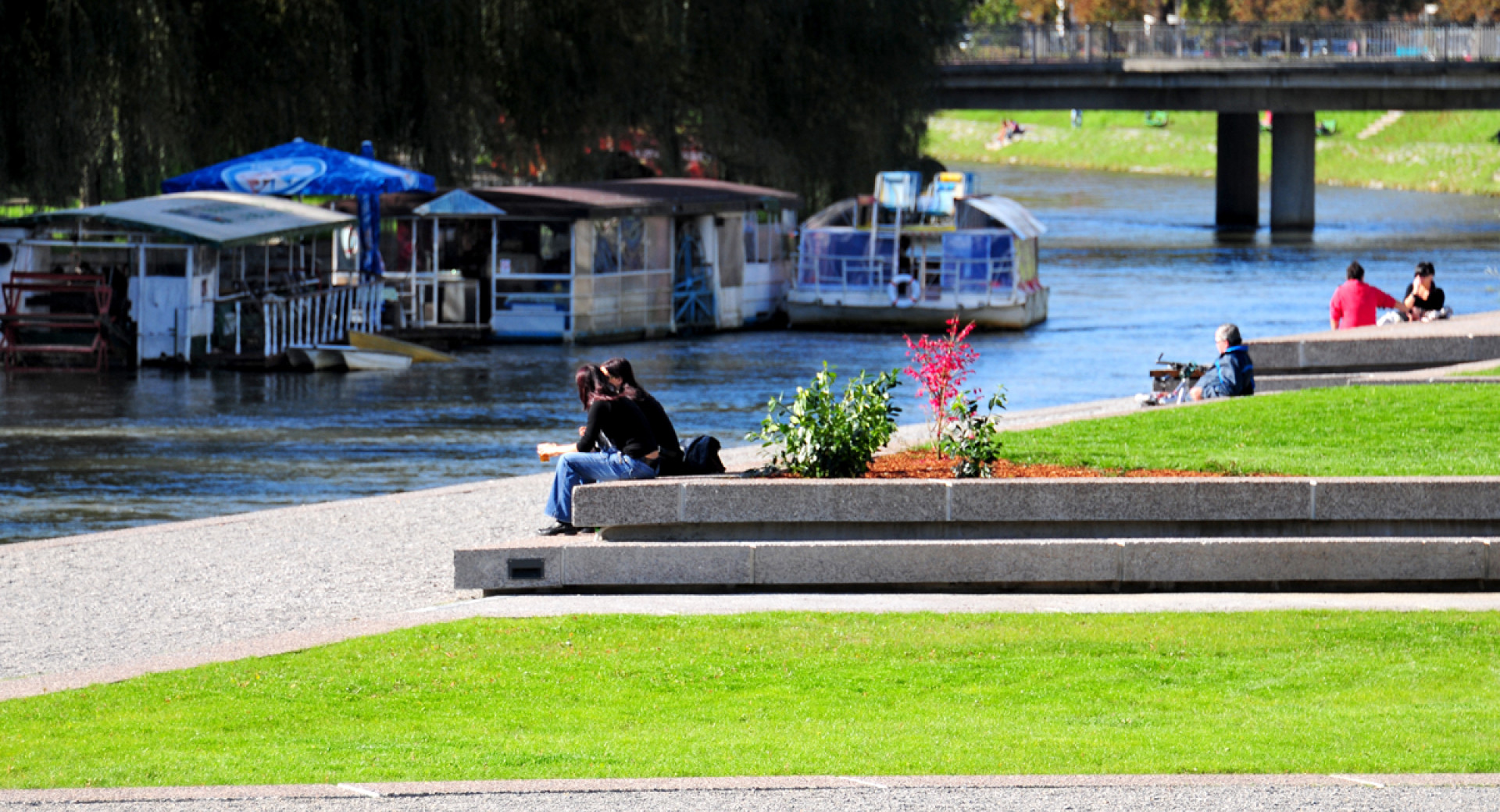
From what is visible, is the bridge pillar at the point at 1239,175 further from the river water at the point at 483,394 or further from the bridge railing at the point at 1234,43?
the river water at the point at 483,394

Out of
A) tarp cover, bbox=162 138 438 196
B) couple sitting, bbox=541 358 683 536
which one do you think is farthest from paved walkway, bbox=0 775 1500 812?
tarp cover, bbox=162 138 438 196

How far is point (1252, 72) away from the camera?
6769 centimetres

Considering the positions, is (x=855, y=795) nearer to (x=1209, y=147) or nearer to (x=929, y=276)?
(x=929, y=276)

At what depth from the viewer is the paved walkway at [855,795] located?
24.9 feet

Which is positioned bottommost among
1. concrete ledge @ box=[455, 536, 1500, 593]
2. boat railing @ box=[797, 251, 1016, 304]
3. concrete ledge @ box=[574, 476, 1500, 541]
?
concrete ledge @ box=[455, 536, 1500, 593]

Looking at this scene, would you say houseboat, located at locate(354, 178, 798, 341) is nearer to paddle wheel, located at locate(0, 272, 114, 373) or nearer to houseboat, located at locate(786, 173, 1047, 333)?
houseboat, located at locate(786, 173, 1047, 333)

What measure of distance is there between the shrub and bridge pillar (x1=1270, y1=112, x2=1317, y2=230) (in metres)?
61.7

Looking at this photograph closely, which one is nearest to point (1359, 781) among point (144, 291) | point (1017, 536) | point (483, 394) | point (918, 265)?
point (1017, 536)

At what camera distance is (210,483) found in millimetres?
20516

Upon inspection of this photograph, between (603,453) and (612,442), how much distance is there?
0.33 feet

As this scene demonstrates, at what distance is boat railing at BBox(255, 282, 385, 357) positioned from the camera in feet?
108

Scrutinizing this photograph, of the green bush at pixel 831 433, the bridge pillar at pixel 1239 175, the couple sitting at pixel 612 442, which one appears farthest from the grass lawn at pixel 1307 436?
the bridge pillar at pixel 1239 175

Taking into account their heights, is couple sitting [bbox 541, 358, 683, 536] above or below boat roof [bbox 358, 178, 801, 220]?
below

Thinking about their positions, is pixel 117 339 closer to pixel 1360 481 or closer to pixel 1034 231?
pixel 1034 231
